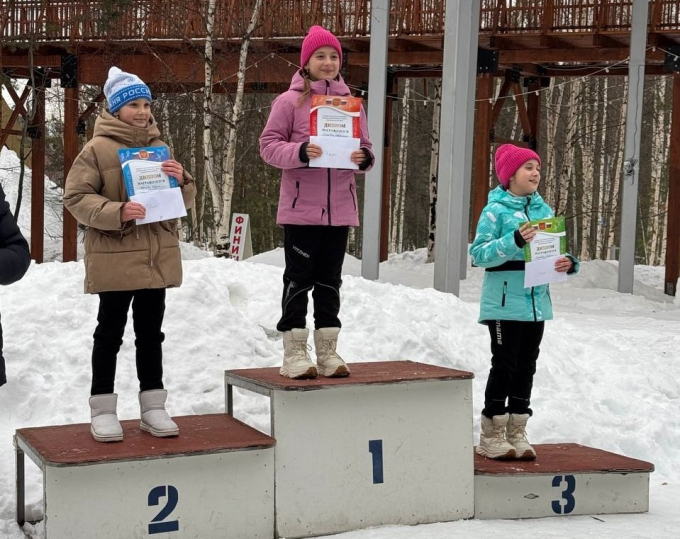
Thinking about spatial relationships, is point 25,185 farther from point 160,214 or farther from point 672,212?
point 160,214

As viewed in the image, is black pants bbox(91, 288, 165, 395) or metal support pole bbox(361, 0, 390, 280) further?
metal support pole bbox(361, 0, 390, 280)

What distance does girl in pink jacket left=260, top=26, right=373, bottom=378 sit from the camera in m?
4.88

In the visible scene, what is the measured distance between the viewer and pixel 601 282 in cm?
1788

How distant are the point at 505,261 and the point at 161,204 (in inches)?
70.6

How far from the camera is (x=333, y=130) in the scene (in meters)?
4.84

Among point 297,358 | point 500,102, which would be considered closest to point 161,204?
point 297,358

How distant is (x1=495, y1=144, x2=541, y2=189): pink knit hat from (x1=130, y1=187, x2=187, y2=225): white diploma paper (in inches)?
69.1

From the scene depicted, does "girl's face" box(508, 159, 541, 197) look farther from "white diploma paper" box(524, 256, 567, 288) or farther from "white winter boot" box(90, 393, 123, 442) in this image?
"white winter boot" box(90, 393, 123, 442)

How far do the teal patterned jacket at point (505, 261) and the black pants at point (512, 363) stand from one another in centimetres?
7

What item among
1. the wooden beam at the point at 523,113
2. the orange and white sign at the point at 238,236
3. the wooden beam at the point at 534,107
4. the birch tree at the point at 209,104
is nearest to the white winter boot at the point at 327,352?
the birch tree at the point at 209,104

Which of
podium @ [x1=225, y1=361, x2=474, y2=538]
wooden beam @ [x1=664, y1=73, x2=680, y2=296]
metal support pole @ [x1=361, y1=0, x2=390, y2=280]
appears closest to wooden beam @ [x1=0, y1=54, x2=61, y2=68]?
metal support pole @ [x1=361, y1=0, x2=390, y2=280]

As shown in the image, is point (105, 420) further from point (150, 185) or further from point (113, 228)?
point (150, 185)

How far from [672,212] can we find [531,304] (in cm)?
1254

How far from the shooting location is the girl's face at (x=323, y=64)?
16.1 feet
